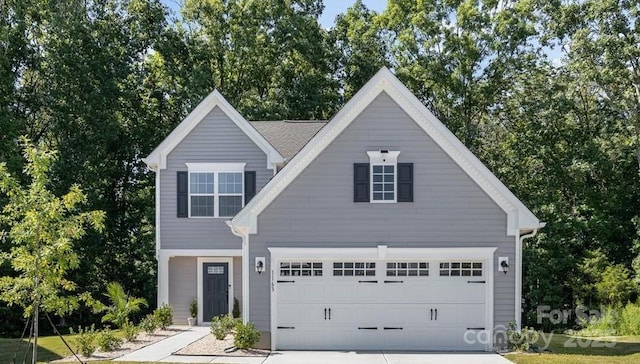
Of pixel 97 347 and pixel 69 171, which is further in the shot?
pixel 69 171

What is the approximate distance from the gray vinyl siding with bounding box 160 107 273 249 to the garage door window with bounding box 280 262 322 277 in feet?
15.0

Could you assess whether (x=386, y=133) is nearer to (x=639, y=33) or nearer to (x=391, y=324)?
(x=391, y=324)

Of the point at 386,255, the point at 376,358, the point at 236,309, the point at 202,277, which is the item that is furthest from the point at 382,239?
the point at 202,277

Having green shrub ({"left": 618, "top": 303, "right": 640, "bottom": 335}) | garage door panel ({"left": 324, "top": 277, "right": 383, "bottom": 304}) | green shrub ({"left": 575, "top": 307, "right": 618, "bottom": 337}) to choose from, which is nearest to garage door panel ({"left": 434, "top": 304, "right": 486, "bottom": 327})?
garage door panel ({"left": 324, "top": 277, "right": 383, "bottom": 304})

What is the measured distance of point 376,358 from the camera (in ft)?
46.7

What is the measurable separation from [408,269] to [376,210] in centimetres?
174

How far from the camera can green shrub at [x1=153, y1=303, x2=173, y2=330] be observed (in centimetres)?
1876

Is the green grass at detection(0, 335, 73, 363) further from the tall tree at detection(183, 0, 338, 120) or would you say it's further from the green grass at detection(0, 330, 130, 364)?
the tall tree at detection(183, 0, 338, 120)

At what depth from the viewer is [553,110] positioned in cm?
2759

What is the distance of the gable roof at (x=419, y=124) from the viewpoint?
610 inches

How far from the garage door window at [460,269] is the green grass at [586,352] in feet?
7.32

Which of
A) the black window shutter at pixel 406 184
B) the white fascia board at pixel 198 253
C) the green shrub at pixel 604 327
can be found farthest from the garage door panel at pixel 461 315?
the white fascia board at pixel 198 253

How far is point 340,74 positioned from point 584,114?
1259cm

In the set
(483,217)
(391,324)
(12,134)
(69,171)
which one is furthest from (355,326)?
(12,134)
